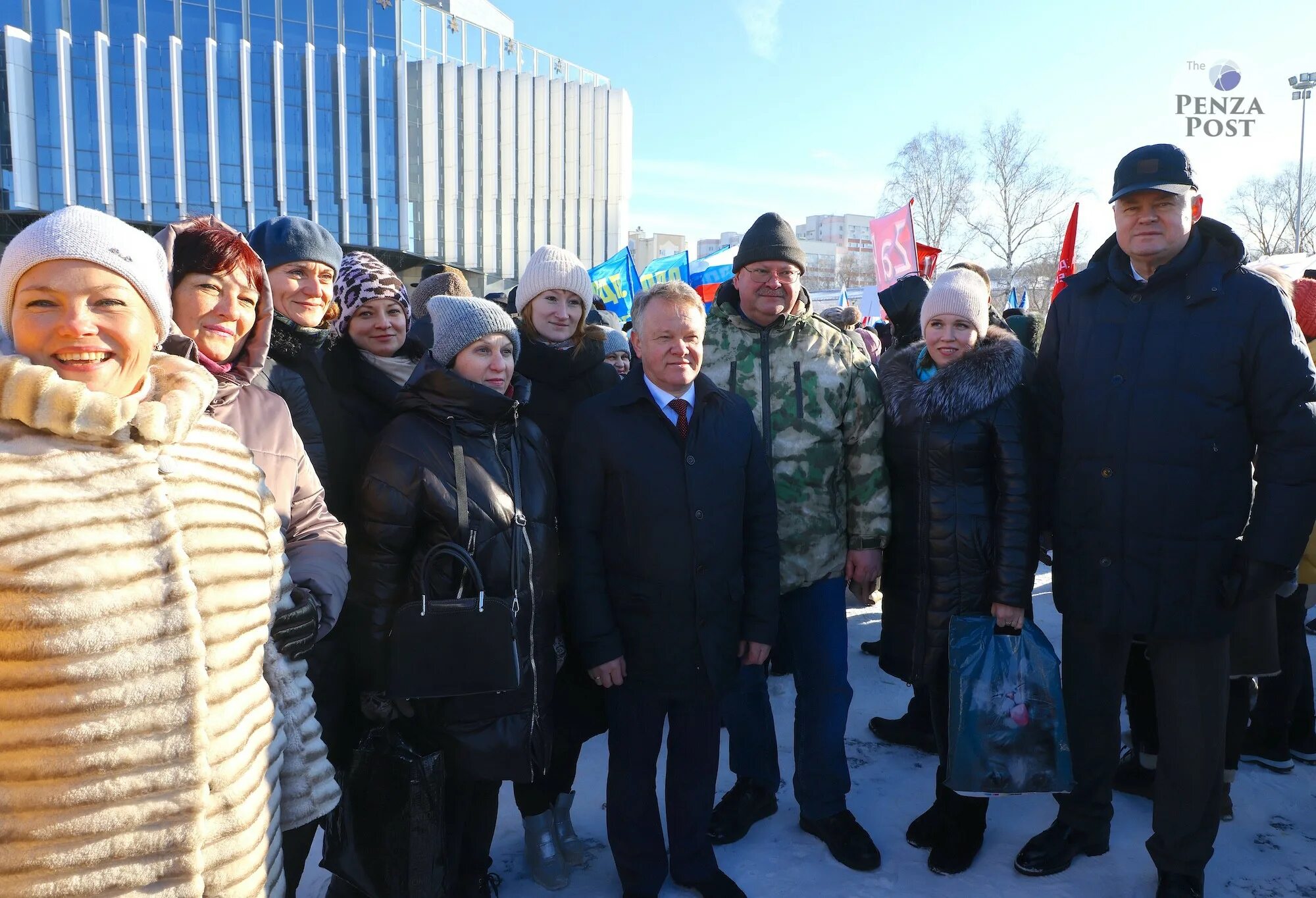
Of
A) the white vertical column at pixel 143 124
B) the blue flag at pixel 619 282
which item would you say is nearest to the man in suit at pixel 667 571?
the blue flag at pixel 619 282

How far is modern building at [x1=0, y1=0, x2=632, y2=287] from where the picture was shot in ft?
91.8

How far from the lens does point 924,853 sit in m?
2.95

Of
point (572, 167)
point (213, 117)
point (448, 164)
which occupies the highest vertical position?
point (572, 167)

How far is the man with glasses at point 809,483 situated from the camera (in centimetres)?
302

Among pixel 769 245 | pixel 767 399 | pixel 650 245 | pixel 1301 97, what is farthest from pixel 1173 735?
pixel 650 245

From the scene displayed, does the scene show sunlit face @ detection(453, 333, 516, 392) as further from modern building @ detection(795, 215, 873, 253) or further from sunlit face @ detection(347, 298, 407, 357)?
modern building @ detection(795, 215, 873, 253)

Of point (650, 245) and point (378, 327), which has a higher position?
point (650, 245)

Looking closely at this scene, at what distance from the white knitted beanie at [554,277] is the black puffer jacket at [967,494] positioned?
1250 mm

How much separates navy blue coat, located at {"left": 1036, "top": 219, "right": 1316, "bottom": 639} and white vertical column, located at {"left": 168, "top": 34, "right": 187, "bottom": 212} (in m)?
33.3

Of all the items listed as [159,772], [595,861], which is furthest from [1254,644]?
[159,772]

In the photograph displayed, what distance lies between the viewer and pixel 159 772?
4.51ft

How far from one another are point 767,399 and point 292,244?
1665 mm

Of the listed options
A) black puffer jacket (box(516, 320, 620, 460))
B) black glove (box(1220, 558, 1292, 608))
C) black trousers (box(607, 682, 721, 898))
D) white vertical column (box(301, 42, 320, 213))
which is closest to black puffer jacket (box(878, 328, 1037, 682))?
black glove (box(1220, 558, 1292, 608))

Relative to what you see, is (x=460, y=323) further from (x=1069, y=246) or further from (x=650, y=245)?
(x=650, y=245)
